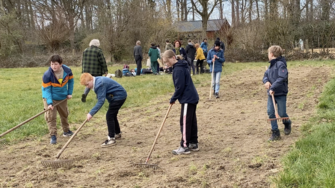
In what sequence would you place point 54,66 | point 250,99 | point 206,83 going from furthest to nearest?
1. point 206,83
2. point 250,99
3. point 54,66

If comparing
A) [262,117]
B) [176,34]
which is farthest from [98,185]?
[176,34]

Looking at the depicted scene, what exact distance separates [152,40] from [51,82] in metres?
22.6

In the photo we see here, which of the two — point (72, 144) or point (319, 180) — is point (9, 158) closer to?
point (72, 144)

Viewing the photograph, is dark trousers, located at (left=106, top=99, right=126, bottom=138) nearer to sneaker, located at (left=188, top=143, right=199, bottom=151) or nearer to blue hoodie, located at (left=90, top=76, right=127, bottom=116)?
blue hoodie, located at (left=90, top=76, right=127, bottom=116)

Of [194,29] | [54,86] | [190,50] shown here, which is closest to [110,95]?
[54,86]

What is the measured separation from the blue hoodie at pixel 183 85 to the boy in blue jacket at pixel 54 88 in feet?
8.11

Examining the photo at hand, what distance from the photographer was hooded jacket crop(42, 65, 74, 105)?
614cm

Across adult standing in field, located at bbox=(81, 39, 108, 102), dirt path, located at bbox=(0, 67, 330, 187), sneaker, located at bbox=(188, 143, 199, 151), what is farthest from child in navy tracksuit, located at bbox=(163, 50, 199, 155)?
adult standing in field, located at bbox=(81, 39, 108, 102)

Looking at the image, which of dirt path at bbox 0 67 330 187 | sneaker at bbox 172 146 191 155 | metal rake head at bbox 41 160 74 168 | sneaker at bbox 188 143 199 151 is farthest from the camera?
sneaker at bbox 188 143 199 151

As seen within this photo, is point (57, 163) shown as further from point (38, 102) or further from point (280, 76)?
point (38, 102)

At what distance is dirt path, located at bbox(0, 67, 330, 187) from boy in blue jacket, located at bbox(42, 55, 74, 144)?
0.51 m

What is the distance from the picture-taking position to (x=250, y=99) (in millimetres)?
9750

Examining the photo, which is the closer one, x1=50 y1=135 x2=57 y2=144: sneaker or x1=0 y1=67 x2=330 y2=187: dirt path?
x1=0 y1=67 x2=330 y2=187: dirt path

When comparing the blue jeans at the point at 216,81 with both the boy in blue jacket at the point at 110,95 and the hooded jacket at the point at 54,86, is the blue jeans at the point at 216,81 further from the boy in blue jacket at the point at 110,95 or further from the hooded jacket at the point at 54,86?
the hooded jacket at the point at 54,86
